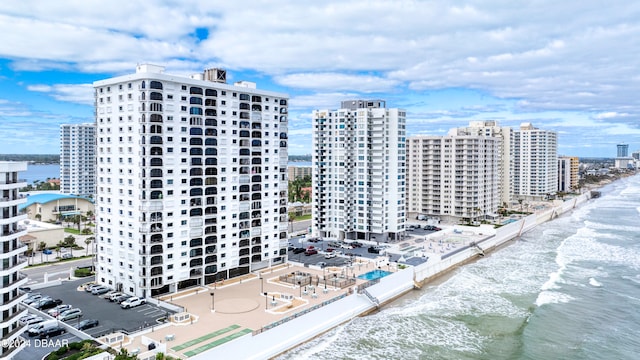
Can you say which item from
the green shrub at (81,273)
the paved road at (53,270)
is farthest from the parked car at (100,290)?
the paved road at (53,270)

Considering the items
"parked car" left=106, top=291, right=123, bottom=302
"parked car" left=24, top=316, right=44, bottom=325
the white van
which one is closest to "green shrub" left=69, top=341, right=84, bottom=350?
the white van

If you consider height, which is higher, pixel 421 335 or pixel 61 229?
pixel 61 229

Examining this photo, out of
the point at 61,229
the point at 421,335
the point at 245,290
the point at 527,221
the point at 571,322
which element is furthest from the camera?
the point at 527,221

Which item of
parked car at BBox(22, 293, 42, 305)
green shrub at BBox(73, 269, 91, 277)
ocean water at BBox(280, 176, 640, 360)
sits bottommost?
ocean water at BBox(280, 176, 640, 360)

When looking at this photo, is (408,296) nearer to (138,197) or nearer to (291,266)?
(291,266)

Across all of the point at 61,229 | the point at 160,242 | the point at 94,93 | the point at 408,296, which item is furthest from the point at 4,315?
the point at 61,229

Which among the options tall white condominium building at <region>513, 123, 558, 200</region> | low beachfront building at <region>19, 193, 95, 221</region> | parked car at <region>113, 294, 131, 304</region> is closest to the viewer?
parked car at <region>113, 294, 131, 304</region>

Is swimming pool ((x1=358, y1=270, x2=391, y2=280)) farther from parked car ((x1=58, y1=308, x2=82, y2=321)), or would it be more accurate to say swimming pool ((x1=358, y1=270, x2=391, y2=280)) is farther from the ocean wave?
the ocean wave
